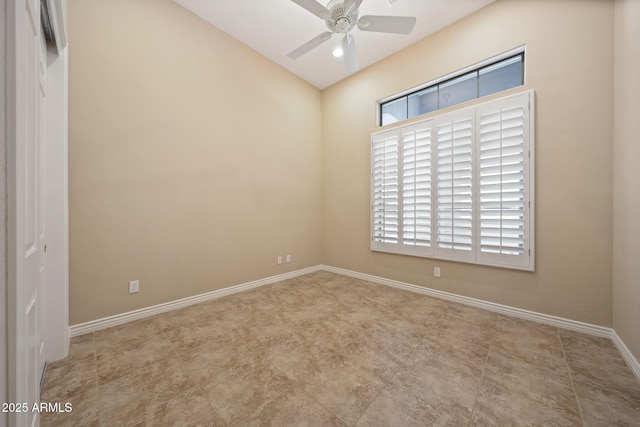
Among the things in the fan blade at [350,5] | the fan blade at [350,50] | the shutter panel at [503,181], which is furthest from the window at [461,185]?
the fan blade at [350,5]

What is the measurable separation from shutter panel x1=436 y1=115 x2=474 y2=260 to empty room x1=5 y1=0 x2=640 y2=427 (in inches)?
0.9

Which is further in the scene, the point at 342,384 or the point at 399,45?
the point at 399,45

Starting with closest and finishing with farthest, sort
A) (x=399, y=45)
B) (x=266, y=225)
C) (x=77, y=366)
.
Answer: (x=77, y=366) → (x=399, y=45) → (x=266, y=225)

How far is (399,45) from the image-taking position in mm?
3176

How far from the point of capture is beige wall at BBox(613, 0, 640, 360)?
1631mm

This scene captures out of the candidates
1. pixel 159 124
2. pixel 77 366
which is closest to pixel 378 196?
pixel 159 124

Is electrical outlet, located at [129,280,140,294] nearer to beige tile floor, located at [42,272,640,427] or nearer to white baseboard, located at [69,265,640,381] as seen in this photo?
white baseboard, located at [69,265,640,381]

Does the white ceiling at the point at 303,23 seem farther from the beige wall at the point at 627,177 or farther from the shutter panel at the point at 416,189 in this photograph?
the beige wall at the point at 627,177

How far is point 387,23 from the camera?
2.09m

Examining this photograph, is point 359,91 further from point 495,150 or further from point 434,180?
point 495,150

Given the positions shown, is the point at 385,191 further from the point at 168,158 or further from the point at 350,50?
the point at 168,158

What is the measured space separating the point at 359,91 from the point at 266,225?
257 cm

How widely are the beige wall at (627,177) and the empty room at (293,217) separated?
23mm

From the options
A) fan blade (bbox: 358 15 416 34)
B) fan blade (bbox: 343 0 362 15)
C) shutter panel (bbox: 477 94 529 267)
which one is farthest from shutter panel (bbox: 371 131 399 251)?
fan blade (bbox: 343 0 362 15)
